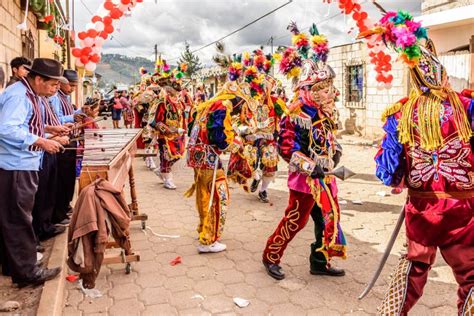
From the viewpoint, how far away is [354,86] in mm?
15523

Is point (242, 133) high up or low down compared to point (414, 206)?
up

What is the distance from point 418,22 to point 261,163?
4259 mm

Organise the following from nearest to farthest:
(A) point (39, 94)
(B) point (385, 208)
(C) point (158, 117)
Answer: (A) point (39, 94) → (B) point (385, 208) → (C) point (158, 117)

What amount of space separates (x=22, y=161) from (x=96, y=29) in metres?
3.59

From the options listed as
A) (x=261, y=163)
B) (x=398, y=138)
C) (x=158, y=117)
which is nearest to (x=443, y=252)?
(x=398, y=138)

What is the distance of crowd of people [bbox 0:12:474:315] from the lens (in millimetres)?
2650

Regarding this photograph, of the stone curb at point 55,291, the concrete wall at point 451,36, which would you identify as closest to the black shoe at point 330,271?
the stone curb at point 55,291

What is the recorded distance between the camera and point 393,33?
2.71m

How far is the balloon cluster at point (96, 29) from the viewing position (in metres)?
6.24

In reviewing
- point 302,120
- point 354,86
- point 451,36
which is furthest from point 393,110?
point 354,86

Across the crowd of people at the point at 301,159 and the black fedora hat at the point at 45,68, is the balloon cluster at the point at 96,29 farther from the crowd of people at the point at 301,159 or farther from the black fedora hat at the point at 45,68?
the black fedora hat at the point at 45,68

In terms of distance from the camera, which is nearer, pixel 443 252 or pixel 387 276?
pixel 443 252

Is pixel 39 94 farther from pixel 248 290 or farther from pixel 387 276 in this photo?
pixel 387 276

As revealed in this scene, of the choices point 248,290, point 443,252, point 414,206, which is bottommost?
point 248,290
